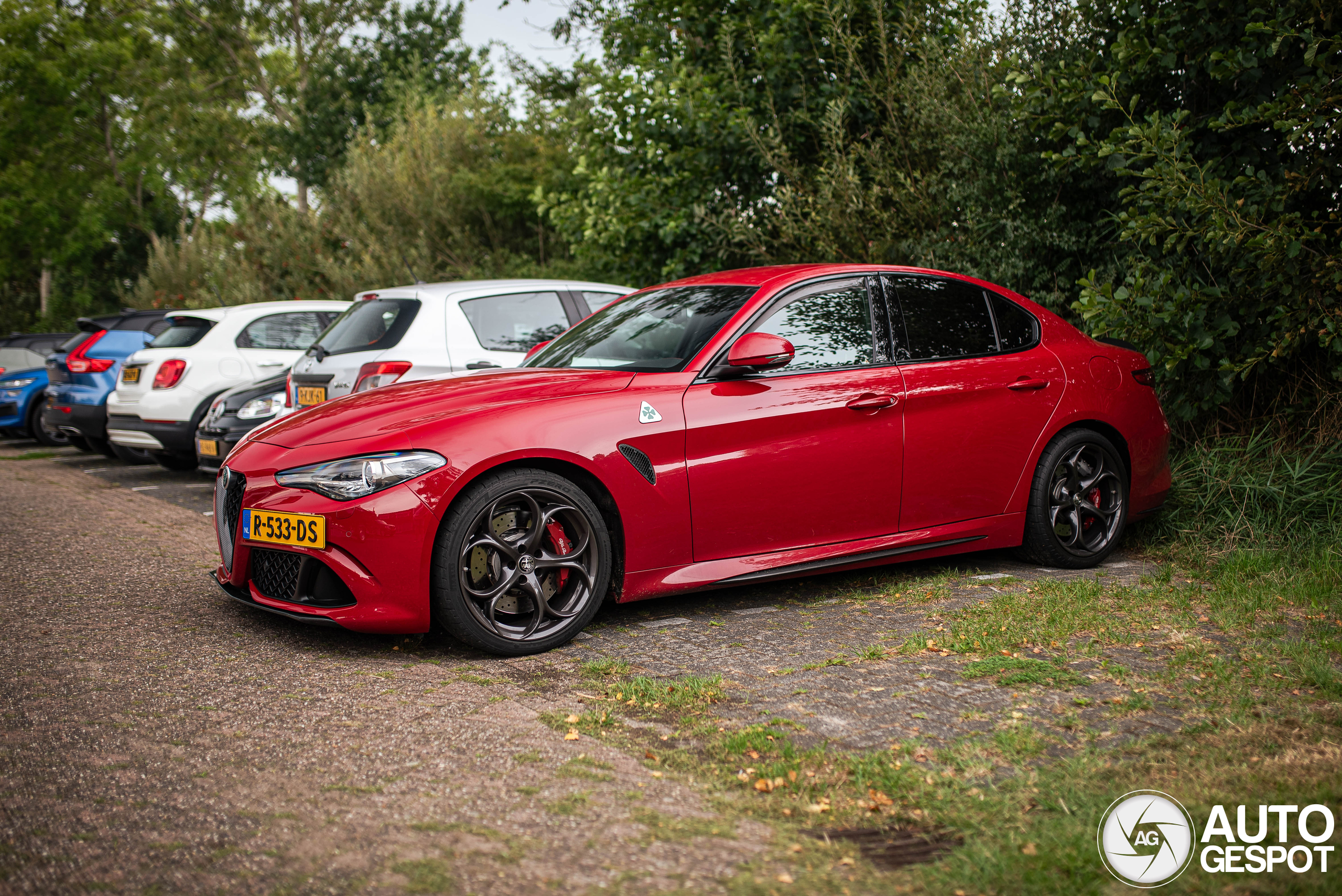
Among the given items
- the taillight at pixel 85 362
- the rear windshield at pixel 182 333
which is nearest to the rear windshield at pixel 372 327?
the rear windshield at pixel 182 333

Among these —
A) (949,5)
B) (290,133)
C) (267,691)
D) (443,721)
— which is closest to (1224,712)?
(443,721)

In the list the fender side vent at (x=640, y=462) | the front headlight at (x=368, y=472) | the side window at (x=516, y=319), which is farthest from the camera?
the side window at (x=516, y=319)

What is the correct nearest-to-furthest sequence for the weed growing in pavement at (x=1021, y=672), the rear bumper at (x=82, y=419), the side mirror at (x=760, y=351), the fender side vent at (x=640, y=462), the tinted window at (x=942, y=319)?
the weed growing in pavement at (x=1021, y=672) < the fender side vent at (x=640, y=462) < the side mirror at (x=760, y=351) < the tinted window at (x=942, y=319) < the rear bumper at (x=82, y=419)

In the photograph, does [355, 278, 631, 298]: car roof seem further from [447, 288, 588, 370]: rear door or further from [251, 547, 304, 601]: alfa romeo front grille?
[251, 547, 304, 601]: alfa romeo front grille

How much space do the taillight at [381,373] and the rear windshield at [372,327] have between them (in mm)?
183

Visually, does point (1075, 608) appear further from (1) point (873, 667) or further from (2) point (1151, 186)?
(2) point (1151, 186)

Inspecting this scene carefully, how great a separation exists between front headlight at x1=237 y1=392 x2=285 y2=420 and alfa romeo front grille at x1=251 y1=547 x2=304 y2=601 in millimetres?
4836

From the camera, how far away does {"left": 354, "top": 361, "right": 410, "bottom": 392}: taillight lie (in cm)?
736

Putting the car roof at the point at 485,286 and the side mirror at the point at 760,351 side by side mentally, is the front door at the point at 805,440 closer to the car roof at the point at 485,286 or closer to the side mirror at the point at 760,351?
the side mirror at the point at 760,351

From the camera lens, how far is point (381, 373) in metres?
7.38

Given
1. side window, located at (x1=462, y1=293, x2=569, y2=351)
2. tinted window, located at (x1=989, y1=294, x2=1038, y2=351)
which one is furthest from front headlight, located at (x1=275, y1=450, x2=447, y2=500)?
side window, located at (x1=462, y1=293, x2=569, y2=351)

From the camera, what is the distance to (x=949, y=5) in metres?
9.77

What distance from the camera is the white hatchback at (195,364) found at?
33.0 feet

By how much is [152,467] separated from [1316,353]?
1113 cm
